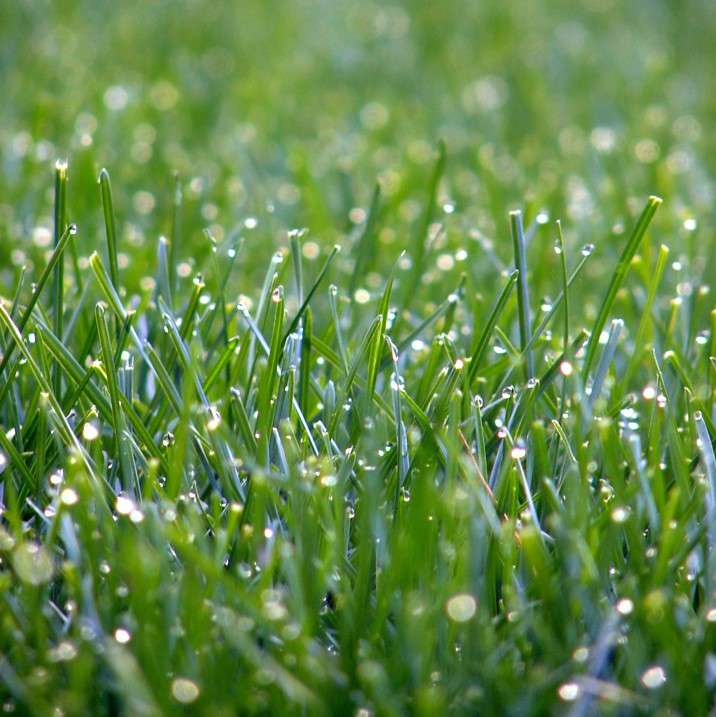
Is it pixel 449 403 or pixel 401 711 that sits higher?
pixel 449 403

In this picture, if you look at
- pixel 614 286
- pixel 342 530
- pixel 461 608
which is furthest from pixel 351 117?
pixel 461 608

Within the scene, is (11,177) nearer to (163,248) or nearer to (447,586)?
(163,248)

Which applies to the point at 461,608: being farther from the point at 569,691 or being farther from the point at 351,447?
the point at 351,447

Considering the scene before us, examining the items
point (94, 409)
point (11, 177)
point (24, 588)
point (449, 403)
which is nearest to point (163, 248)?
point (94, 409)

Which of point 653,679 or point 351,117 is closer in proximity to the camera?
point 653,679

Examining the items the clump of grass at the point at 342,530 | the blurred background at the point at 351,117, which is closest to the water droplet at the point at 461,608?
the clump of grass at the point at 342,530

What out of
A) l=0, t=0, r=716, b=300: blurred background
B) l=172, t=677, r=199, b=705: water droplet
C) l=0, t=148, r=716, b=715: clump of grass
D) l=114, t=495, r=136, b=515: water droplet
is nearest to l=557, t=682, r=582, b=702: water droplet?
l=0, t=148, r=716, b=715: clump of grass
